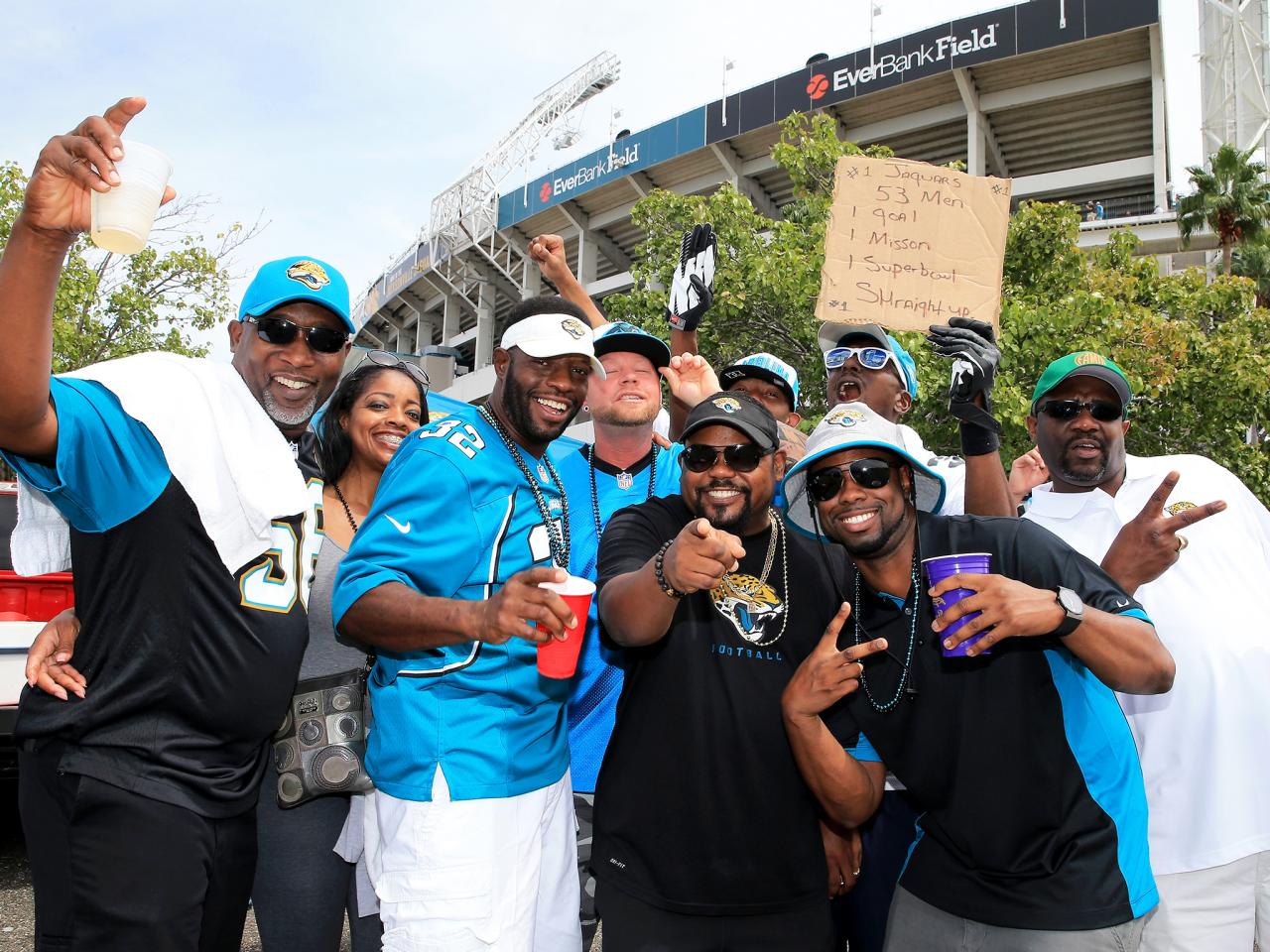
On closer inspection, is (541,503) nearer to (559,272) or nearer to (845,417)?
(845,417)

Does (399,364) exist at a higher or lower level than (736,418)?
higher

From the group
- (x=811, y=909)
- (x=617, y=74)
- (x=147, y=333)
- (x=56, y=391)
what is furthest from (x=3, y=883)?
(x=617, y=74)

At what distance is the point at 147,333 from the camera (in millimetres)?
18781

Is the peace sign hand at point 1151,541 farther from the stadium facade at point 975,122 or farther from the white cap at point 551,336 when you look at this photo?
the stadium facade at point 975,122

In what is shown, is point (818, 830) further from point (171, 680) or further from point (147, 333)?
point (147, 333)

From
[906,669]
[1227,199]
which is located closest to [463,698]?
[906,669]

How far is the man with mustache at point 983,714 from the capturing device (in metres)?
2.38

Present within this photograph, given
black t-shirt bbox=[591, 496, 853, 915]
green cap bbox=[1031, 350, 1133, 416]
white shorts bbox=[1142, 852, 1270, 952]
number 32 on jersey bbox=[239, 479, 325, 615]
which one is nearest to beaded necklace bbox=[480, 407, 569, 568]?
black t-shirt bbox=[591, 496, 853, 915]

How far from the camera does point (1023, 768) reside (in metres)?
2.48

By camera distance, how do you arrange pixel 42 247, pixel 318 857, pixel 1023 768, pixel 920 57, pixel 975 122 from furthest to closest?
pixel 975 122 < pixel 920 57 < pixel 318 857 < pixel 1023 768 < pixel 42 247

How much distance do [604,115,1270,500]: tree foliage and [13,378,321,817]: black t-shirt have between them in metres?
10.9

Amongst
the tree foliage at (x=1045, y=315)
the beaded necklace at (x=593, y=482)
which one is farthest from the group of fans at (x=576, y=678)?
the tree foliage at (x=1045, y=315)

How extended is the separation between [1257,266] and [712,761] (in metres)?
29.2

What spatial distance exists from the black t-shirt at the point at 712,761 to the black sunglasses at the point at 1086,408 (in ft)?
4.82
